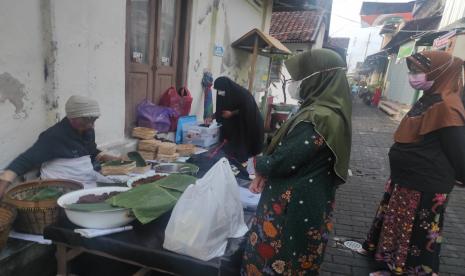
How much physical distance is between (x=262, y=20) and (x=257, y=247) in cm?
872

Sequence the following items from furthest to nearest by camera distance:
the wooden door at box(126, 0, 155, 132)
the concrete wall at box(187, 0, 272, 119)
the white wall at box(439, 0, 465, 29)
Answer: the white wall at box(439, 0, 465, 29) < the concrete wall at box(187, 0, 272, 119) < the wooden door at box(126, 0, 155, 132)

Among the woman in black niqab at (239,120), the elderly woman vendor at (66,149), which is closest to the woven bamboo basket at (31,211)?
the elderly woman vendor at (66,149)

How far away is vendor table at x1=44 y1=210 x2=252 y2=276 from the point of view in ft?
6.04

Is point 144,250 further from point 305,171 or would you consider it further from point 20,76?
point 20,76

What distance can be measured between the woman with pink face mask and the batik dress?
1.21m

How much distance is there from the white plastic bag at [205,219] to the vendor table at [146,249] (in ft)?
0.16

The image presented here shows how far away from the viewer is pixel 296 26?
15.0m

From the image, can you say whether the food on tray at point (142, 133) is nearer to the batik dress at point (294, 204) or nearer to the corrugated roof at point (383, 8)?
the batik dress at point (294, 204)

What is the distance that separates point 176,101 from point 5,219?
10.5 feet

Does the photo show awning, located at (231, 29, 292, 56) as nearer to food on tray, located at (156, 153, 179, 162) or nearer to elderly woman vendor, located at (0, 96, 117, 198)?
food on tray, located at (156, 153, 179, 162)

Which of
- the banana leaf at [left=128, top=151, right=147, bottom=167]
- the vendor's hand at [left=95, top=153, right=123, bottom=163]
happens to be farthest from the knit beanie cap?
the banana leaf at [left=128, top=151, right=147, bottom=167]

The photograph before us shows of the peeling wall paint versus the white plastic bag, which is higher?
the peeling wall paint

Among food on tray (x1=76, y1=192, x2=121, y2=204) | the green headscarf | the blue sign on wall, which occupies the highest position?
the blue sign on wall

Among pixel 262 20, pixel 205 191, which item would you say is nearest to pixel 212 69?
pixel 262 20
